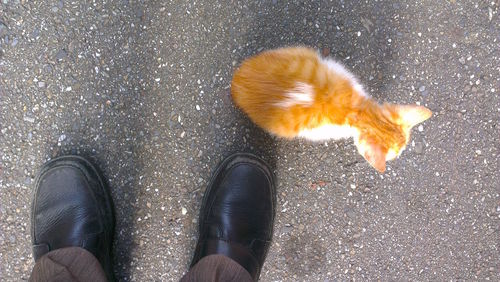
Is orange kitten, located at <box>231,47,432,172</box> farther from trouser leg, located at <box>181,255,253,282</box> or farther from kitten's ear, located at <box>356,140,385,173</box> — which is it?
trouser leg, located at <box>181,255,253,282</box>

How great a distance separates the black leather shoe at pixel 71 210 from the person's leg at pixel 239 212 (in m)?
0.55

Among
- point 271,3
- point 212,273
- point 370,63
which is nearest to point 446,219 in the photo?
point 370,63

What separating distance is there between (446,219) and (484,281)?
496 mm

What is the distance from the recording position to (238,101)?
1.77m

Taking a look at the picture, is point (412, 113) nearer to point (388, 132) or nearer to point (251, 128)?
point (388, 132)

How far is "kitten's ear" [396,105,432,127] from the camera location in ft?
5.40

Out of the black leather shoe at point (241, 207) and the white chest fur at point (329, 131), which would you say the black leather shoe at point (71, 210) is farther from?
the white chest fur at point (329, 131)

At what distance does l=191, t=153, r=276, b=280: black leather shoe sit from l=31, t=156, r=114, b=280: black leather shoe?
0.54 meters

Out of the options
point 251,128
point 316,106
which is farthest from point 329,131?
point 251,128

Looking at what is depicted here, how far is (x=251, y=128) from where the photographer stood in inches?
81.7

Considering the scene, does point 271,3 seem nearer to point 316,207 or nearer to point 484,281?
point 316,207

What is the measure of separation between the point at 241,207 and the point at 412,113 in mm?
1036

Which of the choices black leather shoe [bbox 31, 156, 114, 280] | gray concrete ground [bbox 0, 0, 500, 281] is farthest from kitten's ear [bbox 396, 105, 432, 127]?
black leather shoe [bbox 31, 156, 114, 280]

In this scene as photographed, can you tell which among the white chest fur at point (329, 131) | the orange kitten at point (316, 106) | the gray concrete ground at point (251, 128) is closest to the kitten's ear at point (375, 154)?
the orange kitten at point (316, 106)
